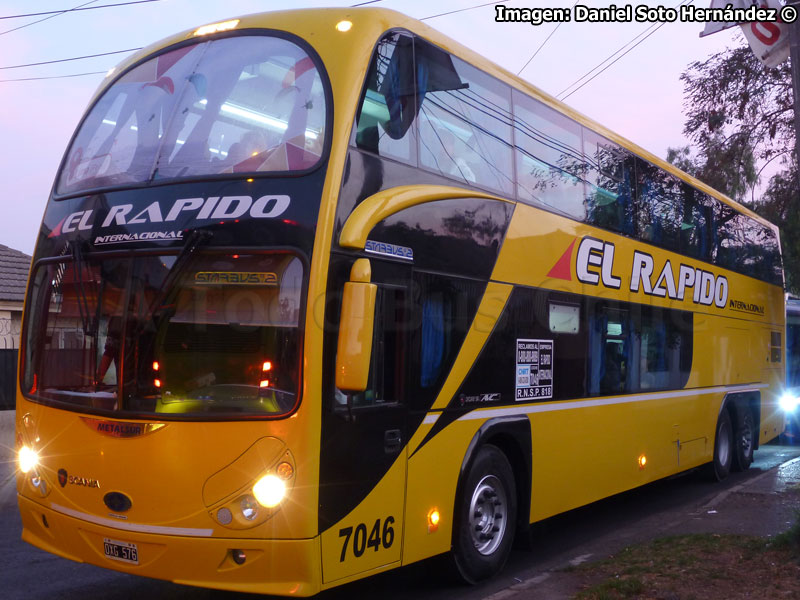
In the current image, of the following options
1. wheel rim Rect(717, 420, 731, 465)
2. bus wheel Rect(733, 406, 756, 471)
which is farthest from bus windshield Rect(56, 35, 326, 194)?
bus wheel Rect(733, 406, 756, 471)

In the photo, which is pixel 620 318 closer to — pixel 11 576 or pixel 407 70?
pixel 407 70

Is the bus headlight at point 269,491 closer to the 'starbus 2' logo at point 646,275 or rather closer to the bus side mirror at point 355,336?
the bus side mirror at point 355,336

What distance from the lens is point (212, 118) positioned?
20.0ft

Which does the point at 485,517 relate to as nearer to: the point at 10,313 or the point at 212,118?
the point at 212,118

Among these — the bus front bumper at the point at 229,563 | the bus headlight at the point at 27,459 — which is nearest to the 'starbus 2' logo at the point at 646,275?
the bus front bumper at the point at 229,563

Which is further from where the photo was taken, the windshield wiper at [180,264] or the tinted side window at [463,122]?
the tinted side window at [463,122]

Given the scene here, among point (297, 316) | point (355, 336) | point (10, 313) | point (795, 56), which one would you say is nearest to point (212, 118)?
point (297, 316)

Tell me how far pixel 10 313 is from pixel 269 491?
1362 cm

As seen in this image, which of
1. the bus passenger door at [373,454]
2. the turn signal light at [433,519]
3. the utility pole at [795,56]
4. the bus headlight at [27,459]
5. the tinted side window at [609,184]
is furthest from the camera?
the tinted side window at [609,184]

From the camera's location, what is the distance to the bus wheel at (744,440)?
13922mm

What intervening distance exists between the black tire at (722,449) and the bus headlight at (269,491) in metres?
9.28

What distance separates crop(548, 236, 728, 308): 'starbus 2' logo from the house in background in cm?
948

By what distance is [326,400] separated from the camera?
5496mm

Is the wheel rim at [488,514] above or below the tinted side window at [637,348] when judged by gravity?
below
